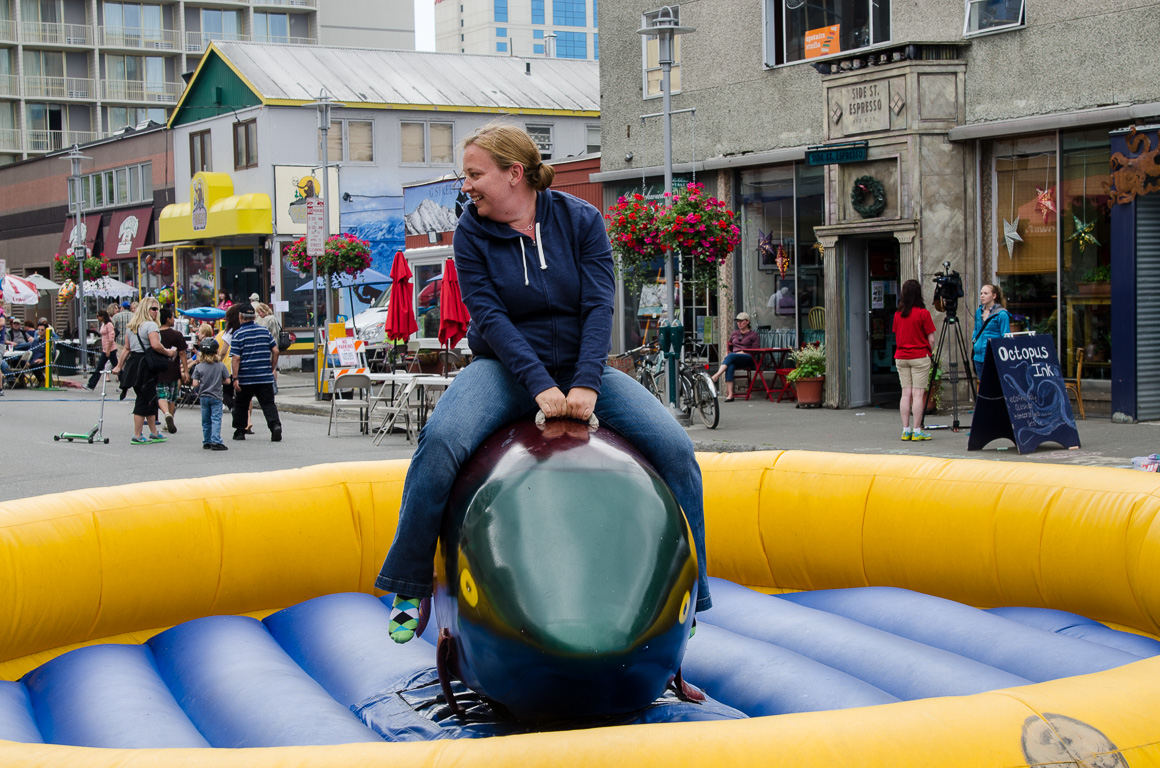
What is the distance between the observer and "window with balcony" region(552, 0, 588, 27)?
484ft

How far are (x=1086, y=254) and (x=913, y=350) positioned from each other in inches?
137

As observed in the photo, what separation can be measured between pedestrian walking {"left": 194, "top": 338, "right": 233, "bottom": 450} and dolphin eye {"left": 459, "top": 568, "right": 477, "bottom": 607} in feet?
41.6

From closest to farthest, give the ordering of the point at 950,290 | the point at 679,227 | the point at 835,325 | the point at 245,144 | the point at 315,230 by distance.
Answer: the point at 950,290 → the point at 679,227 → the point at 835,325 → the point at 315,230 → the point at 245,144

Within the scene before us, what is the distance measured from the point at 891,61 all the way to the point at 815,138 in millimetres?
Result: 2377

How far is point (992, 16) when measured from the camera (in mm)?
16250

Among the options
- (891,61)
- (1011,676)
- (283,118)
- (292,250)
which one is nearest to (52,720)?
(1011,676)

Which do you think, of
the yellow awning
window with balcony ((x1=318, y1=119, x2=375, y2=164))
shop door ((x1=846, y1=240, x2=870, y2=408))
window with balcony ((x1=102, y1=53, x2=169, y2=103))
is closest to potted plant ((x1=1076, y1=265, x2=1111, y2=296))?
shop door ((x1=846, y1=240, x2=870, y2=408))

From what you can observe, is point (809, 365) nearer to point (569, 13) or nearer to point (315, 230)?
point (315, 230)

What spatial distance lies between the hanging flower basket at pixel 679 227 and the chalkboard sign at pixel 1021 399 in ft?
19.1

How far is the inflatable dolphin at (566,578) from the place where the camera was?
3053 millimetres

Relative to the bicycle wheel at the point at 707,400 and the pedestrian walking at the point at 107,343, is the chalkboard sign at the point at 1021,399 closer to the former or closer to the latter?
the bicycle wheel at the point at 707,400

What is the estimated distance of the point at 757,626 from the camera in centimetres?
502

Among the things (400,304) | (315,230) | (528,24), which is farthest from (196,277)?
(528,24)

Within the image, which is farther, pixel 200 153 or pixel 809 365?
pixel 200 153
